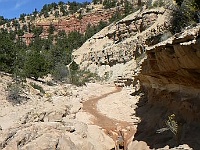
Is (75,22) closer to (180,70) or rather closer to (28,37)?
(28,37)

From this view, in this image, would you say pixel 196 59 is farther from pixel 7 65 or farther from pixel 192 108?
pixel 7 65

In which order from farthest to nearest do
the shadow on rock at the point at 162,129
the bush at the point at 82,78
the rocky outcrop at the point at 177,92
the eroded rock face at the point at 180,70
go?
the bush at the point at 82,78 < the shadow on rock at the point at 162,129 < the rocky outcrop at the point at 177,92 < the eroded rock face at the point at 180,70

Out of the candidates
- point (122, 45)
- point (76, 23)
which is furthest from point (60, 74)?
point (76, 23)

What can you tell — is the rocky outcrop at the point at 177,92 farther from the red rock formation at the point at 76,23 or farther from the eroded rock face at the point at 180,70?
the red rock formation at the point at 76,23

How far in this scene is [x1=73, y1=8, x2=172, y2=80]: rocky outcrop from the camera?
56969 millimetres

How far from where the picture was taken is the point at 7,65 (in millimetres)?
46719

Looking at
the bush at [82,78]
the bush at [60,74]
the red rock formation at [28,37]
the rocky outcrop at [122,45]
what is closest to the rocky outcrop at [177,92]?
the rocky outcrop at [122,45]

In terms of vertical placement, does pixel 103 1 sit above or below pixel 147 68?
above

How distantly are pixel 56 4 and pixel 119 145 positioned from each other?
483 feet

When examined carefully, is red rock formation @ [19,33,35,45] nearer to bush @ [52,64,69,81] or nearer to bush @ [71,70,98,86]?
bush @ [71,70,98,86]

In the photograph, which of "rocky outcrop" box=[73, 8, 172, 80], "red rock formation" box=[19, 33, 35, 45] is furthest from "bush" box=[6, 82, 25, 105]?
"red rock formation" box=[19, 33, 35, 45]

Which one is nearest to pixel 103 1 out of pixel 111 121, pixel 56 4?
A: pixel 56 4

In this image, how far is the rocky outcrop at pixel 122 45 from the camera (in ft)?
187

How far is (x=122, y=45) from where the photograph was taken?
63781 millimetres
